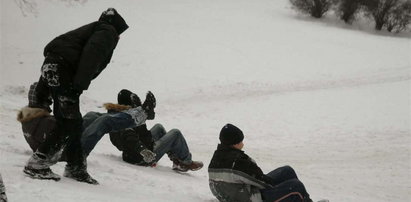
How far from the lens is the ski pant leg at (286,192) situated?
4.19 m

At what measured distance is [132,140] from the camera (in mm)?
5699

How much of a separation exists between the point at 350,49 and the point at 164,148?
719 inches

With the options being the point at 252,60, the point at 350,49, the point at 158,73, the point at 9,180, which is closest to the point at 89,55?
the point at 9,180

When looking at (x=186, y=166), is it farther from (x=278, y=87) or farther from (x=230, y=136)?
(x=278, y=87)

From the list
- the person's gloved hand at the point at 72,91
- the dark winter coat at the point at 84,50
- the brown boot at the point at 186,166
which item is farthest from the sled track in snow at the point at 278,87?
the person's gloved hand at the point at 72,91

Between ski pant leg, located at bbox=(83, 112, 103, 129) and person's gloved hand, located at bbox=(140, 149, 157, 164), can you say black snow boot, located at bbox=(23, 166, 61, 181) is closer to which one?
ski pant leg, located at bbox=(83, 112, 103, 129)

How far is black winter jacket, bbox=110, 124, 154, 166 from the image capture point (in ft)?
18.7

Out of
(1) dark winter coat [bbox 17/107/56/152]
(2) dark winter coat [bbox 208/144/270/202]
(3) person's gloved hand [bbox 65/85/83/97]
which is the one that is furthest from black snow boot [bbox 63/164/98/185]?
(2) dark winter coat [bbox 208/144/270/202]

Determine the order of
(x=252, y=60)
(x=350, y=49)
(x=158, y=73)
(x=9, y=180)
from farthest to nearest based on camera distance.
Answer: (x=350, y=49) → (x=252, y=60) → (x=158, y=73) → (x=9, y=180)

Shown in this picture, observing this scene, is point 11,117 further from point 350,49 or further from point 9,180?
point 350,49

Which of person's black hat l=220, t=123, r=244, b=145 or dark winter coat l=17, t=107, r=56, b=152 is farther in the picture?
dark winter coat l=17, t=107, r=56, b=152

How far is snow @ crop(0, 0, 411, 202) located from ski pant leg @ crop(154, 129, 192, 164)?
0.79 feet

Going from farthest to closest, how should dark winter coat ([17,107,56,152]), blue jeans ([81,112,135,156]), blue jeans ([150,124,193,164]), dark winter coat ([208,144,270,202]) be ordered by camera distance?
blue jeans ([150,124,193,164]) < blue jeans ([81,112,135,156]) < dark winter coat ([17,107,56,152]) < dark winter coat ([208,144,270,202])

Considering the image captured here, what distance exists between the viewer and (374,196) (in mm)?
7195
